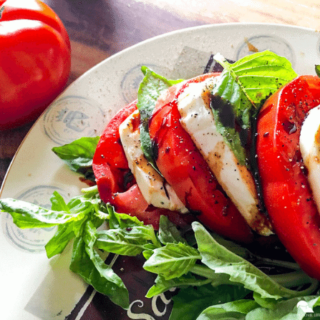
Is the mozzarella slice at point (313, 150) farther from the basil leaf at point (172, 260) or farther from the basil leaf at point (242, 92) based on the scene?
the basil leaf at point (172, 260)

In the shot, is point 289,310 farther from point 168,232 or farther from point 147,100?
point 147,100

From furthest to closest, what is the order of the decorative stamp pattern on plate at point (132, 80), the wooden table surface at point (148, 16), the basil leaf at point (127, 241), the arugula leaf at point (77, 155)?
the wooden table surface at point (148, 16)
the decorative stamp pattern on plate at point (132, 80)
the arugula leaf at point (77, 155)
the basil leaf at point (127, 241)

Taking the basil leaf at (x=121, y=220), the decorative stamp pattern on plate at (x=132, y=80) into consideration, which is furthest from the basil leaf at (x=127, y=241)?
the decorative stamp pattern on plate at (x=132, y=80)

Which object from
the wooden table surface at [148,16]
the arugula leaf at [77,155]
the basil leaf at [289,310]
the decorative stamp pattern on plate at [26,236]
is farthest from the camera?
the wooden table surface at [148,16]

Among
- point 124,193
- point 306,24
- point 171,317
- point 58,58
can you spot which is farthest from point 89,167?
point 306,24

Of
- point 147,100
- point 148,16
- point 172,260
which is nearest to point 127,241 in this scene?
point 172,260

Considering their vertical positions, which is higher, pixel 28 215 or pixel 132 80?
pixel 132 80

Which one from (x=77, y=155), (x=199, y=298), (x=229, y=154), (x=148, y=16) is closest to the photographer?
(x=229, y=154)
